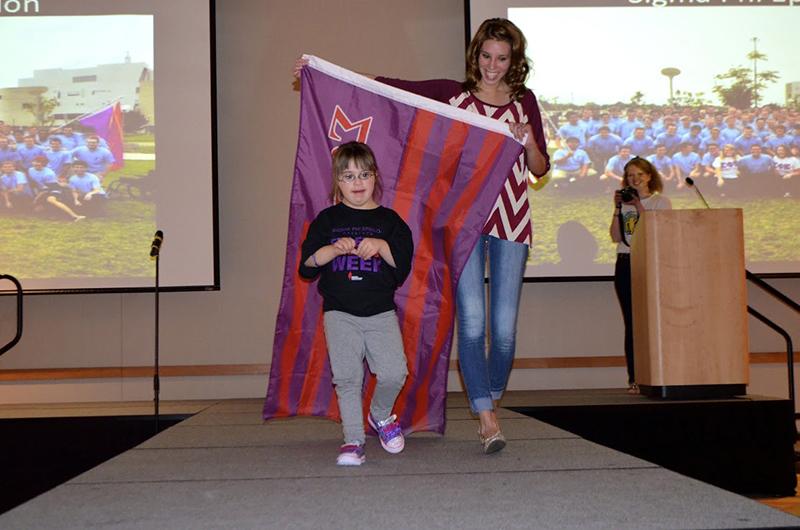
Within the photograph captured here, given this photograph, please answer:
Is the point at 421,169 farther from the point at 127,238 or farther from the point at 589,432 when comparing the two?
the point at 127,238

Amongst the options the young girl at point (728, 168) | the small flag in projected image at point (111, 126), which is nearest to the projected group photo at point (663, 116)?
the young girl at point (728, 168)

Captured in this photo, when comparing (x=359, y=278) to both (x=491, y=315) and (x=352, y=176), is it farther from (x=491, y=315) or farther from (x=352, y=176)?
(x=491, y=315)

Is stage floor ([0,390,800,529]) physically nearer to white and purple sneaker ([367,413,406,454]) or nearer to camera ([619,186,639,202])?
white and purple sneaker ([367,413,406,454])

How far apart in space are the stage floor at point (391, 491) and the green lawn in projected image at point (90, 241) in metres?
3.30

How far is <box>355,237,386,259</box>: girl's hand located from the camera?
3.01m

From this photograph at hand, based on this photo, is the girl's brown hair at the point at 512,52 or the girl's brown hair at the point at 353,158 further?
the girl's brown hair at the point at 512,52

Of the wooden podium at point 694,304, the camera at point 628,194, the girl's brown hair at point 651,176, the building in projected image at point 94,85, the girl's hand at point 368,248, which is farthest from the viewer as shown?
the building in projected image at point 94,85

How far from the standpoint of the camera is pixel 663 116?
686 centimetres

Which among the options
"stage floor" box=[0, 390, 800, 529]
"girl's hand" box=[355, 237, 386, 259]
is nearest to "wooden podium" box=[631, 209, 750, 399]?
"stage floor" box=[0, 390, 800, 529]

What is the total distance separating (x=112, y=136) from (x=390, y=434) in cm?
431

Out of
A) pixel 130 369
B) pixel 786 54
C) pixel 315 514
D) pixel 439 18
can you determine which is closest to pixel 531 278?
pixel 439 18

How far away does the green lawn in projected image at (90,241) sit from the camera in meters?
6.62

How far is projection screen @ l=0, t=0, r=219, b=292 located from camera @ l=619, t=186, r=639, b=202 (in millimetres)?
2779

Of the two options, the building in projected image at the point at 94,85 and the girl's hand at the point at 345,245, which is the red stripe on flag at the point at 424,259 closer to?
the girl's hand at the point at 345,245
